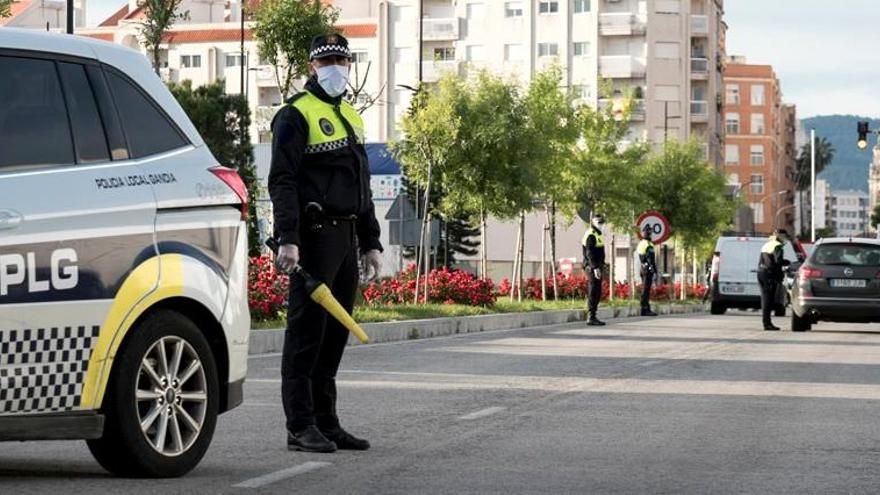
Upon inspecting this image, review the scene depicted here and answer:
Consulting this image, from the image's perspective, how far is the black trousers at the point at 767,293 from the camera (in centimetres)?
3516

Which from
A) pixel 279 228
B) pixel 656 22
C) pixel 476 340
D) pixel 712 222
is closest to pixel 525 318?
pixel 476 340

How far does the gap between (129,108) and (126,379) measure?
1.29 metres

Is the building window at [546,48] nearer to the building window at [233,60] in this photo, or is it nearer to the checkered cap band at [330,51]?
the building window at [233,60]

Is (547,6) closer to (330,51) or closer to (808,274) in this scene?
(808,274)

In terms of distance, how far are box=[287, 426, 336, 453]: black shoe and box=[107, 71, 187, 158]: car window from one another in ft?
6.15

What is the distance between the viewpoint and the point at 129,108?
9.34m

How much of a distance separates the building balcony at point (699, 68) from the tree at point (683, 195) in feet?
146

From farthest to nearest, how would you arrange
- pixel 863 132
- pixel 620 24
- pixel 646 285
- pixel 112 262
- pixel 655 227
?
pixel 620 24 → pixel 863 132 → pixel 655 227 → pixel 646 285 → pixel 112 262

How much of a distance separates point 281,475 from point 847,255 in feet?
86.9

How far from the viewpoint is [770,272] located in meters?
36.0

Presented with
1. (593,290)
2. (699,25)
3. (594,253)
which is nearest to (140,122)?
(594,253)

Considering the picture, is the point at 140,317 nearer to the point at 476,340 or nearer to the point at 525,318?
the point at 476,340

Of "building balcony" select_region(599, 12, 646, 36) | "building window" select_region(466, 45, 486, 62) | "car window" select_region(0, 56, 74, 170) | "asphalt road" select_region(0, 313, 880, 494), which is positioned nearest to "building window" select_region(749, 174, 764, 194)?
"building balcony" select_region(599, 12, 646, 36)

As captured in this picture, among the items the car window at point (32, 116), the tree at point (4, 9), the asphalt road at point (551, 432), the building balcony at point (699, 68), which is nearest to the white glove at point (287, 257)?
the asphalt road at point (551, 432)
